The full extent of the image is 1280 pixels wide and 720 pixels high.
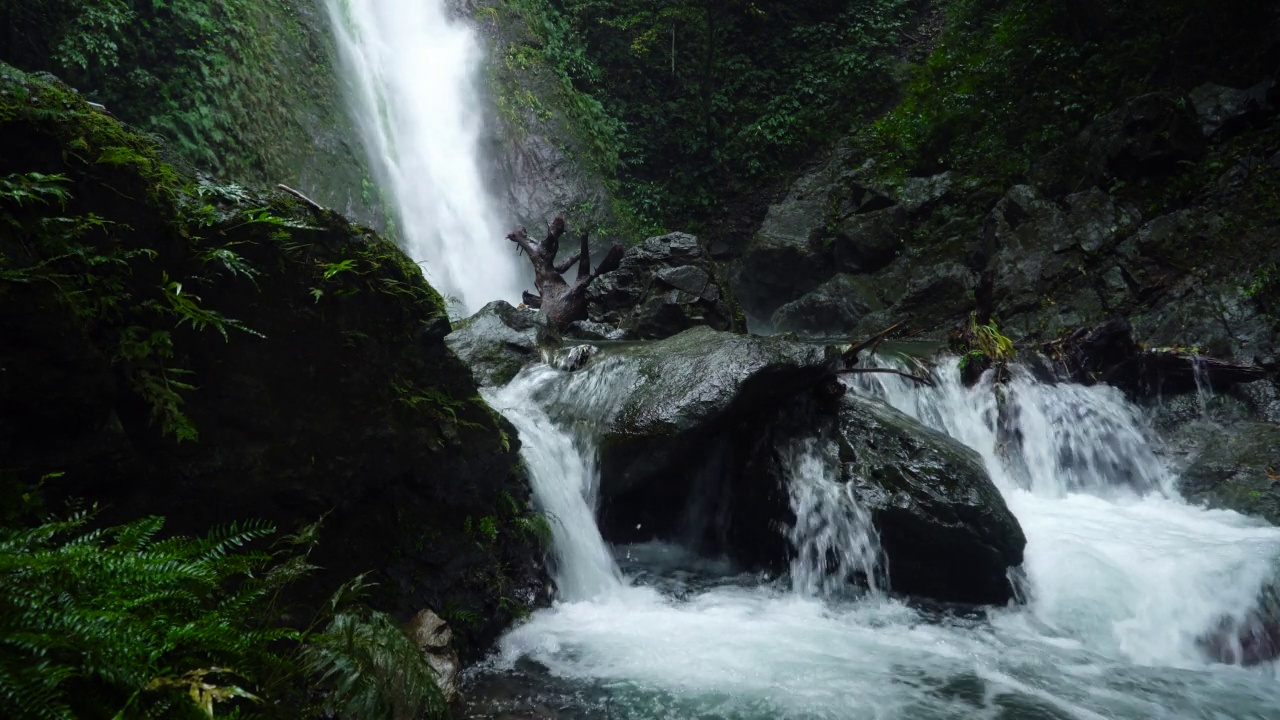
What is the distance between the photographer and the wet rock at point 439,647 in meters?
3.07

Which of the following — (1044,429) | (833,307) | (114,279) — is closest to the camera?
(114,279)

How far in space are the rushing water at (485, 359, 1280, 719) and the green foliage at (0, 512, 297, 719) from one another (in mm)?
2001

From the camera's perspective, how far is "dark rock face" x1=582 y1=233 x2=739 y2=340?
1123cm

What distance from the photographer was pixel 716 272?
485 inches

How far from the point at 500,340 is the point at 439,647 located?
4.79 m

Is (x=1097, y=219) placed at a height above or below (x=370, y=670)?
above

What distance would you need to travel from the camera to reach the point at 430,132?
15.4 metres

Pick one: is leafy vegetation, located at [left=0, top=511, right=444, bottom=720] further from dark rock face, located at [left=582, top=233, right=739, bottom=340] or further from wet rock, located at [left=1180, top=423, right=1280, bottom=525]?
dark rock face, located at [left=582, top=233, right=739, bottom=340]

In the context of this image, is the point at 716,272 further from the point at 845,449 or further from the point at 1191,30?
the point at 1191,30

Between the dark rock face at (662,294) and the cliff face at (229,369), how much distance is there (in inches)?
282

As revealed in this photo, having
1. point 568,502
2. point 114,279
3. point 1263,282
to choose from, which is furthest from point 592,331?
point 1263,282

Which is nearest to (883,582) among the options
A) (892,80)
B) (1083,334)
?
(1083,334)

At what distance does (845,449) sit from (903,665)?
A: 2.08 metres

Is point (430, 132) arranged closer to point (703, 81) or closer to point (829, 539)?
point (703, 81)
